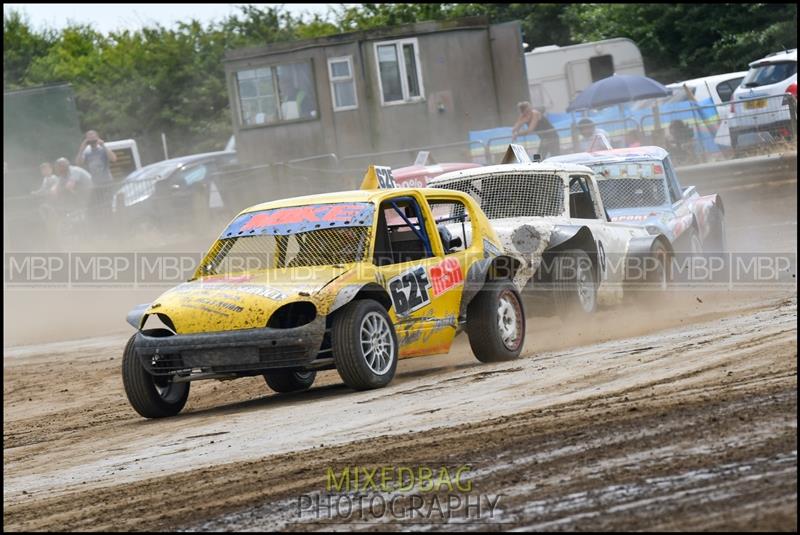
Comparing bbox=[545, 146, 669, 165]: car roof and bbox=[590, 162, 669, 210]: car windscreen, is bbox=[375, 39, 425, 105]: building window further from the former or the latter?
bbox=[590, 162, 669, 210]: car windscreen

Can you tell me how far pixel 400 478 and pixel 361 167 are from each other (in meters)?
17.7

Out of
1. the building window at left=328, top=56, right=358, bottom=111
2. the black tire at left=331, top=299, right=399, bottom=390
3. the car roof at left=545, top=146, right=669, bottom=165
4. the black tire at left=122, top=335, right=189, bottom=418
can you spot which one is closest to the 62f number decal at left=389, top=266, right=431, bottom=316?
the black tire at left=331, top=299, right=399, bottom=390

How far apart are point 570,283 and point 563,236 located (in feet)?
1.59

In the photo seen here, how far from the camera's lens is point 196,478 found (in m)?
6.31

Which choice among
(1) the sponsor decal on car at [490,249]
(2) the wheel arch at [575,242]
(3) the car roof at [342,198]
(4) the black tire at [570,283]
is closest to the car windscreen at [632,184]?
(2) the wheel arch at [575,242]

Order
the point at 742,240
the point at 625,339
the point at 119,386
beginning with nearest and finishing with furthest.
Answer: the point at 625,339
the point at 119,386
the point at 742,240

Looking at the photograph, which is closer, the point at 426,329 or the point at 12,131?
the point at 426,329

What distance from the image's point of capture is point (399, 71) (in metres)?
26.9

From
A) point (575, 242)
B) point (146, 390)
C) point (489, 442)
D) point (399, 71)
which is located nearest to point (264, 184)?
point (399, 71)

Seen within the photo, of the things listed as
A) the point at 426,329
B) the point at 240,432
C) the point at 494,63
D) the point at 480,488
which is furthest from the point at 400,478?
the point at 494,63

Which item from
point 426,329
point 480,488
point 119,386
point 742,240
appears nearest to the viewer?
point 480,488

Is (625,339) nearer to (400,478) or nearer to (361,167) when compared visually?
(400,478)

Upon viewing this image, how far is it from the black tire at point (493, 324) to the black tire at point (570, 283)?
4.90 feet

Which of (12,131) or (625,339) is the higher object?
(12,131)
